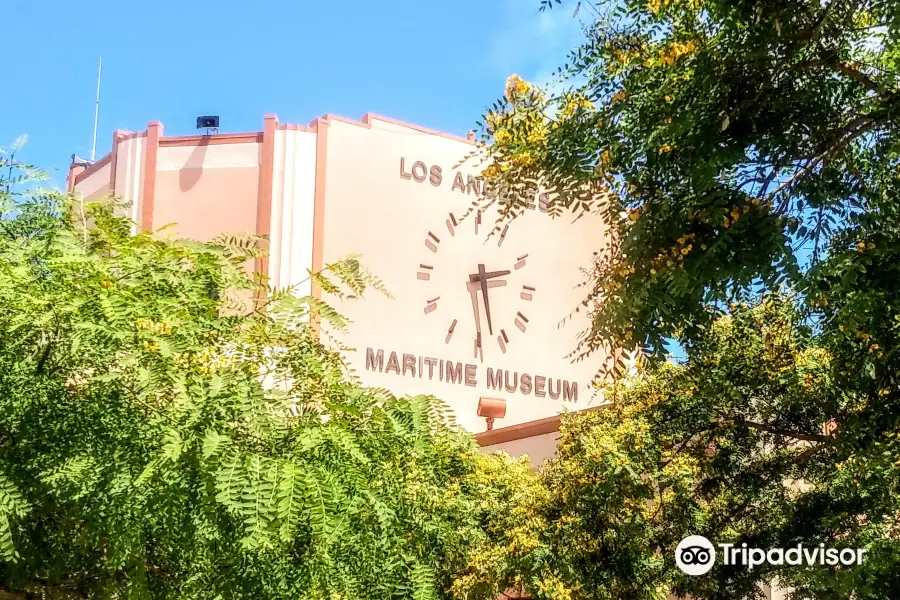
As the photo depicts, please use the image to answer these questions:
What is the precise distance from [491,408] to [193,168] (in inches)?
365

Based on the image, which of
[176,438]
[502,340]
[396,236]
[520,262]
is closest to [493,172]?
[176,438]

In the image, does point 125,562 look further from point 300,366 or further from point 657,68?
point 657,68

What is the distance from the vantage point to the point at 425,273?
94.3ft

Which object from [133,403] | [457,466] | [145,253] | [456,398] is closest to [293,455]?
[133,403]

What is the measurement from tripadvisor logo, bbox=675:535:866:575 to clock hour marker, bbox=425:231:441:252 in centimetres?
1423

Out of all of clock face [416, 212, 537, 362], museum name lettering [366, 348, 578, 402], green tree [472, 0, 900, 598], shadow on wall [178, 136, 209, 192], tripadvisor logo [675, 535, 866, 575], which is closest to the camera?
green tree [472, 0, 900, 598]

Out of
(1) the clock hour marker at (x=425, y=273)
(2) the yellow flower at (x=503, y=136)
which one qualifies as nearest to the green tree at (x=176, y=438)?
(2) the yellow flower at (x=503, y=136)

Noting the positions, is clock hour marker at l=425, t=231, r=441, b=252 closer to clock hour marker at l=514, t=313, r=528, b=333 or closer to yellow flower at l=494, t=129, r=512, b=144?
clock hour marker at l=514, t=313, r=528, b=333

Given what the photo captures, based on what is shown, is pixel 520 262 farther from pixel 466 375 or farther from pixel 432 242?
pixel 466 375

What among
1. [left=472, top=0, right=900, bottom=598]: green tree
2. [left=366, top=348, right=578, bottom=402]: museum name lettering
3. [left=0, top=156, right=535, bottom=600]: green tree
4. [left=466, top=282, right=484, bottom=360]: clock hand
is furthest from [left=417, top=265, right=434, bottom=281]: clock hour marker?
[left=0, top=156, right=535, bottom=600]: green tree

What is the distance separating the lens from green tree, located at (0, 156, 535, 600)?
6.54 meters

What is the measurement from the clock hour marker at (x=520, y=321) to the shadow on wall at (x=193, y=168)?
345 inches

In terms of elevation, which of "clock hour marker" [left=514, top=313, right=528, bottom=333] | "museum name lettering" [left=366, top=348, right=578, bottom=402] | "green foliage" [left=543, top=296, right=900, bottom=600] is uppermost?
"clock hour marker" [left=514, top=313, right=528, bottom=333]

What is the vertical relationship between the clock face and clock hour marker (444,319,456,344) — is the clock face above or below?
above
